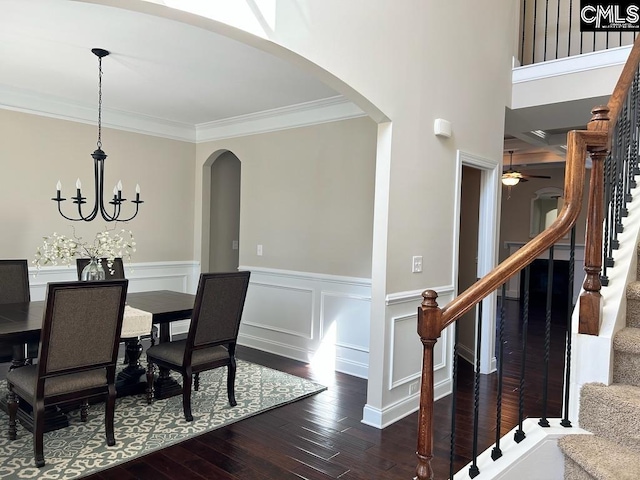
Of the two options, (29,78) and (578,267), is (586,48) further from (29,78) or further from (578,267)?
(29,78)

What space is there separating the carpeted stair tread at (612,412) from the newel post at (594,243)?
22 cm

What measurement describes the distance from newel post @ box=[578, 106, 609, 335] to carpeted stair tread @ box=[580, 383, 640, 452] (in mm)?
224

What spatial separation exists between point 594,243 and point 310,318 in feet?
11.1

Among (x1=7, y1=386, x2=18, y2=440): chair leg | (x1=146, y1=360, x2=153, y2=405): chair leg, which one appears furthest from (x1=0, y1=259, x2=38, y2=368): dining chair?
(x1=146, y1=360, x2=153, y2=405): chair leg

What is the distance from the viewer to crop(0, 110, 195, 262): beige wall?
4633 mm

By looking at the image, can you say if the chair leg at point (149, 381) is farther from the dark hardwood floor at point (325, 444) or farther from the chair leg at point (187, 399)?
the dark hardwood floor at point (325, 444)

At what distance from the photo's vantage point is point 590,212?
194cm

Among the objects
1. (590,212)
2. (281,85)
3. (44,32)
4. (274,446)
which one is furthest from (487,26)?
(274,446)

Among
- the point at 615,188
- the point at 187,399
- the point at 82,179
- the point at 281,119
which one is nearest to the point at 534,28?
the point at 281,119

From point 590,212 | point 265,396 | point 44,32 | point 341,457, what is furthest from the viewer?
point 265,396

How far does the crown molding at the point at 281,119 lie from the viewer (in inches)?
183

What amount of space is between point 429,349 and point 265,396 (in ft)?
8.27

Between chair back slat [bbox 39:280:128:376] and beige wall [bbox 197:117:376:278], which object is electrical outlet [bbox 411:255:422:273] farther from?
chair back slat [bbox 39:280:128:376]

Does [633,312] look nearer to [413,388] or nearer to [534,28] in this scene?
[413,388]
